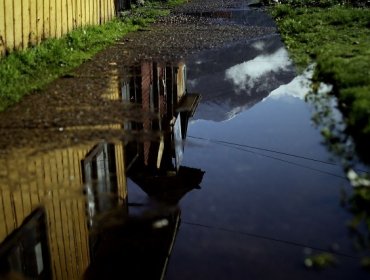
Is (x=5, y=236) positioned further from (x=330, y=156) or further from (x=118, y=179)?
(x=330, y=156)

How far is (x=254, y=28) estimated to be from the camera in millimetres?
18344

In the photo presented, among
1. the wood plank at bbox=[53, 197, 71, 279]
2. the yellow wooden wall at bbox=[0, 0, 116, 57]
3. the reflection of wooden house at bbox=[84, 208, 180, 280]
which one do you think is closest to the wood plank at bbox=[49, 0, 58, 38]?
the yellow wooden wall at bbox=[0, 0, 116, 57]

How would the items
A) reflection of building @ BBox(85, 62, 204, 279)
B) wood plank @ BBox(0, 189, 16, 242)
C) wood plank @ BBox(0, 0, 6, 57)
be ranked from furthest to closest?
wood plank @ BBox(0, 0, 6, 57) → wood plank @ BBox(0, 189, 16, 242) → reflection of building @ BBox(85, 62, 204, 279)

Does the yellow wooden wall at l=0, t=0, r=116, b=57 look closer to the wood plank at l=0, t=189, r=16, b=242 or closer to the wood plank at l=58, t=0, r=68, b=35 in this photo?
the wood plank at l=58, t=0, r=68, b=35

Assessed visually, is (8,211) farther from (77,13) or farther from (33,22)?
(77,13)

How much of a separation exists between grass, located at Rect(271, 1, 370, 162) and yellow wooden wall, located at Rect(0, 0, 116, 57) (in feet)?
19.2

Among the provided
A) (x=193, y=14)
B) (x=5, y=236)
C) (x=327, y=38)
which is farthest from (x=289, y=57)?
(x=193, y=14)

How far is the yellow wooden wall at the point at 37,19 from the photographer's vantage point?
9.73 m

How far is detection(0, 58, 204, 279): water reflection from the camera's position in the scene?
13.8ft

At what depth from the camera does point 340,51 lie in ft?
37.2

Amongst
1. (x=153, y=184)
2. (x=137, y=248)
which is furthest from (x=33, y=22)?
(x=137, y=248)

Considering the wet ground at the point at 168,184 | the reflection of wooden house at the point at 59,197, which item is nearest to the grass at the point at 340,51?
the wet ground at the point at 168,184

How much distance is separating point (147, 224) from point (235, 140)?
8.29 ft

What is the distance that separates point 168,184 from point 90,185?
885 millimetres
